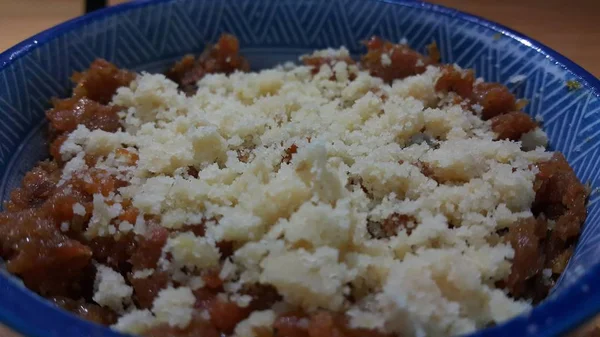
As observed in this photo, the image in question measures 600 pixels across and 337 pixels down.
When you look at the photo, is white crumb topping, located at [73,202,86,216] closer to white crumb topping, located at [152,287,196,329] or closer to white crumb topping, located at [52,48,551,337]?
white crumb topping, located at [52,48,551,337]

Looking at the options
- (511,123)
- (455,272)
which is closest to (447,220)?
(455,272)

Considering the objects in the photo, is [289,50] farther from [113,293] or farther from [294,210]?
[113,293]

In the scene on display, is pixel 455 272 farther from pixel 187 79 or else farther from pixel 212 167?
pixel 187 79

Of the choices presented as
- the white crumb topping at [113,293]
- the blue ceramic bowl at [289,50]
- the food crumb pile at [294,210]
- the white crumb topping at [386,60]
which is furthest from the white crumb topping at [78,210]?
the white crumb topping at [386,60]

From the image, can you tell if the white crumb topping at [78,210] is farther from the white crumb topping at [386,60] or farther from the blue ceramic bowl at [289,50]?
the white crumb topping at [386,60]

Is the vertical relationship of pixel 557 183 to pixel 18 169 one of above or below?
above

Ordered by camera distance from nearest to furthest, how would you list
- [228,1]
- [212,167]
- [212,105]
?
1. [212,167]
2. [212,105]
3. [228,1]
